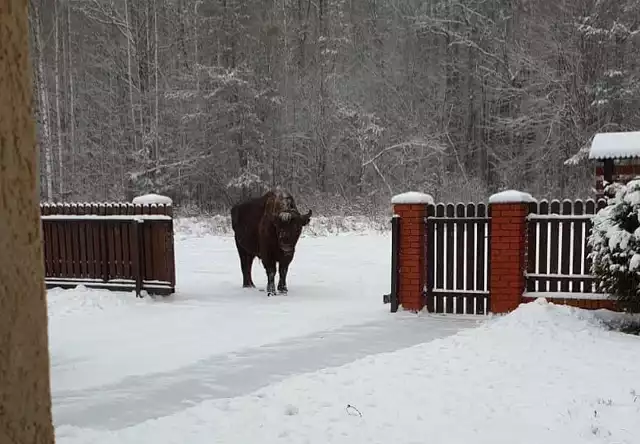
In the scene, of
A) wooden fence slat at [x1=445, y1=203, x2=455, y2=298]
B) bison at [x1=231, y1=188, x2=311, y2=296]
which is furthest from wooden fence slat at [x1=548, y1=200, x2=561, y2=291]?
bison at [x1=231, y1=188, x2=311, y2=296]

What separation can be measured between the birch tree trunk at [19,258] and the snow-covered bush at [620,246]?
615 cm

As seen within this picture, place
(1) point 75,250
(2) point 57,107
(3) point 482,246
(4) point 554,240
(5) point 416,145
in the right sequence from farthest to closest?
(5) point 416,145
(2) point 57,107
(1) point 75,250
(3) point 482,246
(4) point 554,240

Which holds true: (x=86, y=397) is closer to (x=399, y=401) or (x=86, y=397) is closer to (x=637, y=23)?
(x=399, y=401)

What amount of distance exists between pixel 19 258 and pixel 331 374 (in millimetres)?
4181

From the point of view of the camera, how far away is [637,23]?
1997 cm

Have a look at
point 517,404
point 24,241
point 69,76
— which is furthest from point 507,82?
point 24,241

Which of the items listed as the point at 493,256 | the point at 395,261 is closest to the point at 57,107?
the point at 395,261

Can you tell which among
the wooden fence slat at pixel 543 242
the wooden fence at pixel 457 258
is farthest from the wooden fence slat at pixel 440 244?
the wooden fence slat at pixel 543 242

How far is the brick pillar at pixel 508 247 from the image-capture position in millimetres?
7137

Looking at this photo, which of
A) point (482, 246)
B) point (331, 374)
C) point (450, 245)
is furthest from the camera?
point (450, 245)

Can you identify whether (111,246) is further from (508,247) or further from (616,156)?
(616,156)

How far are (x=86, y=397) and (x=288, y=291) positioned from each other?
5.28m

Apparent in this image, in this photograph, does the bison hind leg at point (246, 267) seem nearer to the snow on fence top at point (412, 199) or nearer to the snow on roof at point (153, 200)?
the snow on roof at point (153, 200)

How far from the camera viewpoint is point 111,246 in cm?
910
